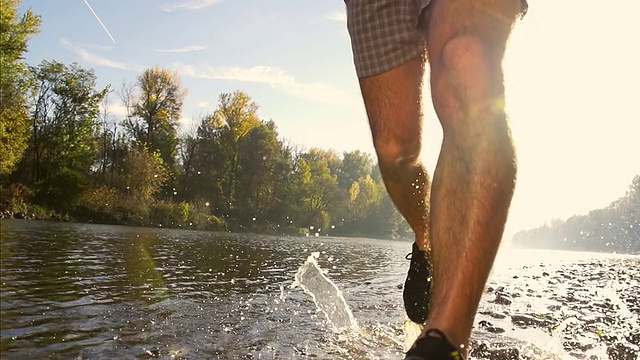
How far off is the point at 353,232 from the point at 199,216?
3130 cm

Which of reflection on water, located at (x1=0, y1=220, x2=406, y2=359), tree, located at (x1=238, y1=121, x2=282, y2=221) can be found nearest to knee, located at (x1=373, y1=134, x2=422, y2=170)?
reflection on water, located at (x1=0, y1=220, x2=406, y2=359)

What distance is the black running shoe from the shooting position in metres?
2.10

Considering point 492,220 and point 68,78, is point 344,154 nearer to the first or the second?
point 68,78

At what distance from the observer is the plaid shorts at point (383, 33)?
2.00 m

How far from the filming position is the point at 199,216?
35.9m

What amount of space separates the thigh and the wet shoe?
2.54 ft

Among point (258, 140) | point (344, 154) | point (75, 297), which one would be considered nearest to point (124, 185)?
point (258, 140)

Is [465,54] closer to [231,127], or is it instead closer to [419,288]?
[419,288]

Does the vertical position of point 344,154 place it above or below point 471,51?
above

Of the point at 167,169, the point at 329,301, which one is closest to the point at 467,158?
the point at 329,301

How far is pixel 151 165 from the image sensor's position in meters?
36.6

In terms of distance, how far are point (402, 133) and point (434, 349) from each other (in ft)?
4.17

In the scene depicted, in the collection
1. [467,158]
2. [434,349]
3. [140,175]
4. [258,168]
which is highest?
[258,168]

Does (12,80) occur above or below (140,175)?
above
